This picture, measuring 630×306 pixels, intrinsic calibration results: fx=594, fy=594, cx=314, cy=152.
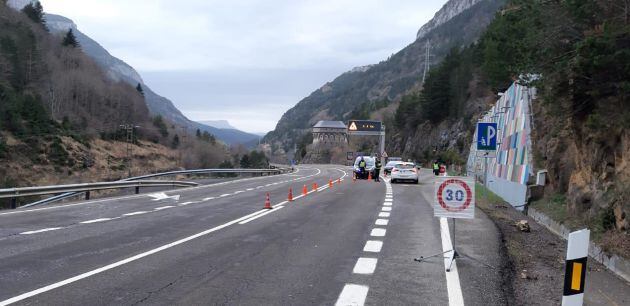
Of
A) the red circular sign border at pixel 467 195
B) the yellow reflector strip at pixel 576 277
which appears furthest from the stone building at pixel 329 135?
the yellow reflector strip at pixel 576 277

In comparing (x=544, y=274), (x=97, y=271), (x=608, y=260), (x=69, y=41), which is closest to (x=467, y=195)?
(x=544, y=274)

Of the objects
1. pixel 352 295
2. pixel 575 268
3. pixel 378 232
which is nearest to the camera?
pixel 575 268

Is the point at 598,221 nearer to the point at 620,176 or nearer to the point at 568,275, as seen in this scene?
the point at 620,176

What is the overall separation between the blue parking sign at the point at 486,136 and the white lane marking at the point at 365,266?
39.6 feet

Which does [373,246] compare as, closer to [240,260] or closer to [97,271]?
[240,260]

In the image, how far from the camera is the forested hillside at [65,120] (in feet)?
248

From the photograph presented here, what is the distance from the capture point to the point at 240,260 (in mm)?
8742

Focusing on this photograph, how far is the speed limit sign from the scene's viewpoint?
9219 mm

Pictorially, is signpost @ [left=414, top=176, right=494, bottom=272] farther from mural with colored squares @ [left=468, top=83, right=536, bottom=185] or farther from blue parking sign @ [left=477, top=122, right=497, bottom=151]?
blue parking sign @ [left=477, top=122, right=497, bottom=151]

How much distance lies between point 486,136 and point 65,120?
8638 centimetres

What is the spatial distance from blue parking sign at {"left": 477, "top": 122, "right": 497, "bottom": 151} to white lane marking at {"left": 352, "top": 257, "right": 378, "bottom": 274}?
12.1m

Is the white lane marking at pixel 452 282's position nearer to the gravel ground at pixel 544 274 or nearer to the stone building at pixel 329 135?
the gravel ground at pixel 544 274

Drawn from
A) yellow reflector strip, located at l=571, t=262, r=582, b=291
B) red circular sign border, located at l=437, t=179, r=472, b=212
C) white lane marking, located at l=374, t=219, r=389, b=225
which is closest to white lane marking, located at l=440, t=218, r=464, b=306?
red circular sign border, located at l=437, t=179, r=472, b=212

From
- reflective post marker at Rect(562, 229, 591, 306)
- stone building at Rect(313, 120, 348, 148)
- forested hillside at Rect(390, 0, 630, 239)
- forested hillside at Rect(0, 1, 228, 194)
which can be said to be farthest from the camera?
stone building at Rect(313, 120, 348, 148)
